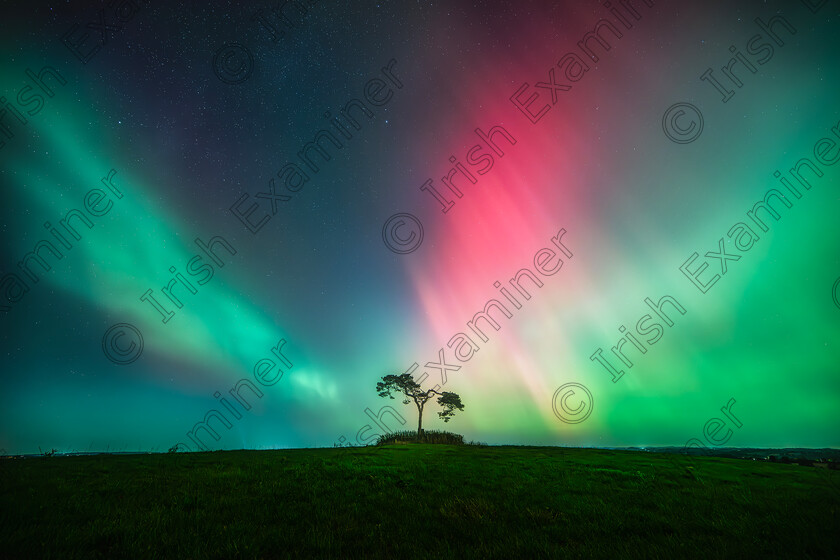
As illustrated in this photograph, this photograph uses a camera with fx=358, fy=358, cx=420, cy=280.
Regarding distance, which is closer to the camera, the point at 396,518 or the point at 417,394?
the point at 396,518

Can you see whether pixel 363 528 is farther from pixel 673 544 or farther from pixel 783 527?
pixel 783 527

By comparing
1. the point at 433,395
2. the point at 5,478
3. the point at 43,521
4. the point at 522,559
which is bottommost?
the point at 522,559

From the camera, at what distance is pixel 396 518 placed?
9.15 meters

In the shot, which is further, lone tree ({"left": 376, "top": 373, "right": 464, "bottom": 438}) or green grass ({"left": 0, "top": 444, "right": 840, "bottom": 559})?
lone tree ({"left": 376, "top": 373, "right": 464, "bottom": 438})

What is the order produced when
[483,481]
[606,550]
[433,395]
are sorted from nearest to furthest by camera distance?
1. [606,550]
2. [483,481]
3. [433,395]

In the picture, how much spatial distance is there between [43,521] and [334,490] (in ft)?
24.1

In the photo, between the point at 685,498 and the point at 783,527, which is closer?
the point at 783,527

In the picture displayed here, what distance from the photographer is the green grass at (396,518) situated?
684 cm

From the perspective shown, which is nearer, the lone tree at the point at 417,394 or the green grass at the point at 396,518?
the green grass at the point at 396,518

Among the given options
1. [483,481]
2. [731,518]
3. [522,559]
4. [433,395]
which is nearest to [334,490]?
[483,481]

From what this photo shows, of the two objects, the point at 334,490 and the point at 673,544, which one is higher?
the point at 334,490

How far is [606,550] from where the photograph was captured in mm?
6973

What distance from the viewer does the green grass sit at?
22.5 feet

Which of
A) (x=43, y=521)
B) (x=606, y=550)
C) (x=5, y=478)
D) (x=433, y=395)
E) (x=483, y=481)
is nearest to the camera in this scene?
(x=606, y=550)
